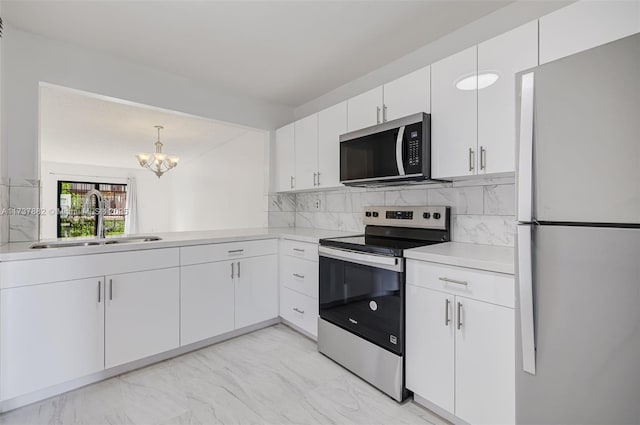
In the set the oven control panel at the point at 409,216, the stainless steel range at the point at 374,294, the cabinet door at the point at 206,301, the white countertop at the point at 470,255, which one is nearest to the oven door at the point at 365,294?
the stainless steel range at the point at 374,294

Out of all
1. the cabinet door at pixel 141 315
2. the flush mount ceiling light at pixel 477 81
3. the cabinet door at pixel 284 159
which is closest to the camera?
the flush mount ceiling light at pixel 477 81

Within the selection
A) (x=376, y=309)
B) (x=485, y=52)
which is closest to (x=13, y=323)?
(x=376, y=309)

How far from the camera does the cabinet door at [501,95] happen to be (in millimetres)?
1467

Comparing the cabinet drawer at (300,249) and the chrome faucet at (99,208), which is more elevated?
the chrome faucet at (99,208)

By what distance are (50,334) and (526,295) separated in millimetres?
2414

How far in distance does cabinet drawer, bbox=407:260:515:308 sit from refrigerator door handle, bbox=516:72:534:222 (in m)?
0.39

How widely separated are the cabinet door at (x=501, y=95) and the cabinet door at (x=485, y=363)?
727 mm

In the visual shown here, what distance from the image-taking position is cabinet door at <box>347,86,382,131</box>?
7.16ft

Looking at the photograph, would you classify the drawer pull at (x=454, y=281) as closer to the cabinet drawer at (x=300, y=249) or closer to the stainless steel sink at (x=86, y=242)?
the cabinet drawer at (x=300, y=249)

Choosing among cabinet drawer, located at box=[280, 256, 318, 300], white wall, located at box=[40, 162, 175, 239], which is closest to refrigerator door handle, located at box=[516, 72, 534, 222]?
cabinet drawer, located at box=[280, 256, 318, 300]

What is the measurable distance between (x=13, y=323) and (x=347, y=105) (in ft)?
8.24

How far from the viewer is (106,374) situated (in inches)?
77.9

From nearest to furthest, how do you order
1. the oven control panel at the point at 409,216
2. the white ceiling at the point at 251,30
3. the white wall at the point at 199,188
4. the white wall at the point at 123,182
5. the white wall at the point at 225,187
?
the white ceiling at the point at 251,30, the oven control panel at the point at 409,216, the white wall at the point at 225,187, the white wall at the point at 199,188, the white wall at the point at 123,182

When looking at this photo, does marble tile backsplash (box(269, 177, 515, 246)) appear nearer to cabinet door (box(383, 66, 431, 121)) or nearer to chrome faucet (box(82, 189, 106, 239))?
cabinet door (box(383, 66, 431, 121))
